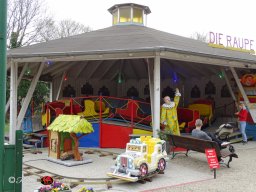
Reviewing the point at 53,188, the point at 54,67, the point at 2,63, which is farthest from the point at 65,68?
the point at 2,63

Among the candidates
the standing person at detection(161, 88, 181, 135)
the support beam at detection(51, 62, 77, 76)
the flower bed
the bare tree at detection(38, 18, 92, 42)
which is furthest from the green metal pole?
the bare tree at detection(38, 18, 92, 42)

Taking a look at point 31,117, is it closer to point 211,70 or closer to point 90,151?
point 90,151

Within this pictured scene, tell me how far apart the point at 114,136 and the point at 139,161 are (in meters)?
4.56

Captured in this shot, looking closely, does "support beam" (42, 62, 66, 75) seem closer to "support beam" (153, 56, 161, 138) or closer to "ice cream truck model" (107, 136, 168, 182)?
"support beam" (153, 56, 161, 138)

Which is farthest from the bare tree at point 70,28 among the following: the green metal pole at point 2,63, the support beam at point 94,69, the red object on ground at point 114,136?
the green metal pole at point 2,63

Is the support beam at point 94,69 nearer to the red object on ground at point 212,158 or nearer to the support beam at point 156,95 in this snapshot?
the support beam at point 156,95

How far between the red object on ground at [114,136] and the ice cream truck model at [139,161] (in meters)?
3.25

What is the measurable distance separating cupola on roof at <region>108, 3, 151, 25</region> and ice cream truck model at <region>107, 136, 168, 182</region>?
1094 cm

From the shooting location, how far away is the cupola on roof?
1744cm

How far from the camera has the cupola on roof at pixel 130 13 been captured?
17.4 m

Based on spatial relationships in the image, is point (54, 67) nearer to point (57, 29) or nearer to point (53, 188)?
point (53, 188)

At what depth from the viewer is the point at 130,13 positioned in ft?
57.7

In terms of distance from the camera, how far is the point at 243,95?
1384 cm

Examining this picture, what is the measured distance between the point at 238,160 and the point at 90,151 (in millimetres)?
4828
